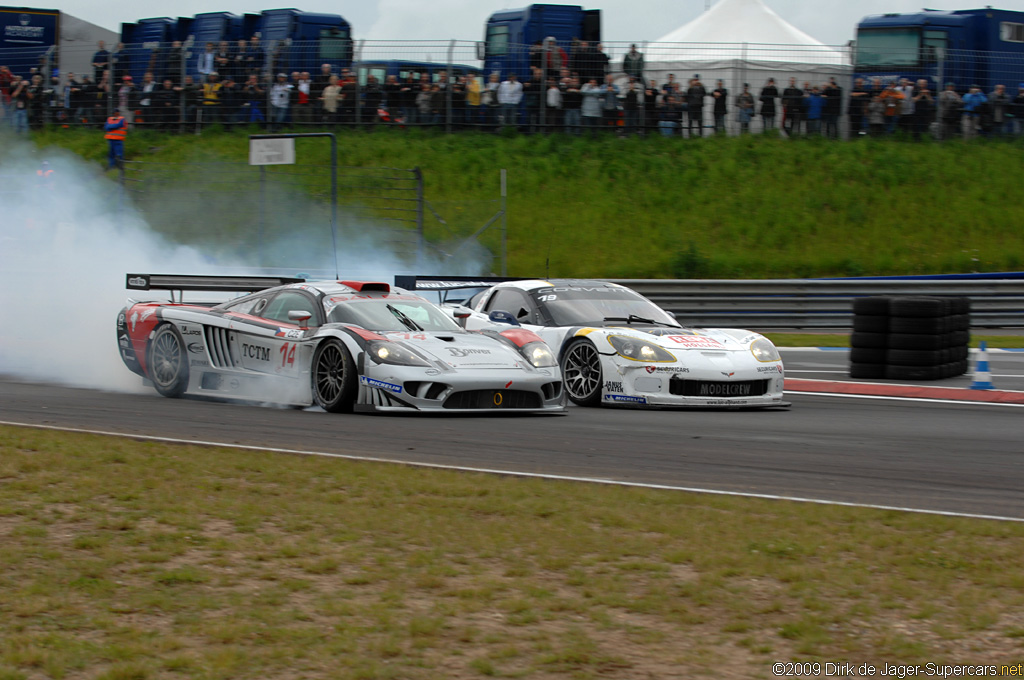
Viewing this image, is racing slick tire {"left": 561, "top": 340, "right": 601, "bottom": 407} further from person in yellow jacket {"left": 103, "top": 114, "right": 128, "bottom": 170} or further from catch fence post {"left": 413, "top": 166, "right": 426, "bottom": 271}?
person in yellow jacket {"left": 103, "top": 114, "right": 128, "bottom": 170}

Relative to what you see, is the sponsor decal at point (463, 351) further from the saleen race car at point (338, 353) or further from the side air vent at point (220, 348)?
the side air vent at point (220, 348)

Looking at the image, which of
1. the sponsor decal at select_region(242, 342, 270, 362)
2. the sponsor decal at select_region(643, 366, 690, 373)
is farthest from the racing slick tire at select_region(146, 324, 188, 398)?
the sponsor decal at select_region(643, 366, 690, 373)

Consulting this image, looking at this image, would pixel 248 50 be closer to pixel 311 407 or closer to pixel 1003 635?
pixel 311 407

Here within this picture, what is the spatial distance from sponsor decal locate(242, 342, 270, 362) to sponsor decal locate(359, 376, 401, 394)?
3.92ft

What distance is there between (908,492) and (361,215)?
14791 mm

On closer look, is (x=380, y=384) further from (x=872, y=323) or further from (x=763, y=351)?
(x=872, y=323)

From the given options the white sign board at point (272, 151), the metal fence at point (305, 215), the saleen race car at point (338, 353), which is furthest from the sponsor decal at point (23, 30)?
the saleen race car at point (338, 353)

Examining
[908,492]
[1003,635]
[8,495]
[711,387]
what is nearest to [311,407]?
[711,387]

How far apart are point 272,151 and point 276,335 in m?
8.85

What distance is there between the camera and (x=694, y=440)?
7.92 meters

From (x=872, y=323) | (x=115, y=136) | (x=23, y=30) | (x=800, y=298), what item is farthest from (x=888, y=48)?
(x=23, y=30)

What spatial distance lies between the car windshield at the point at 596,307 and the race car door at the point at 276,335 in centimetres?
240

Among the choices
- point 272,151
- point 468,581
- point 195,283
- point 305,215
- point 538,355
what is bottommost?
point 468,581

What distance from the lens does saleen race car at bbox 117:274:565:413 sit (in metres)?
9.05
